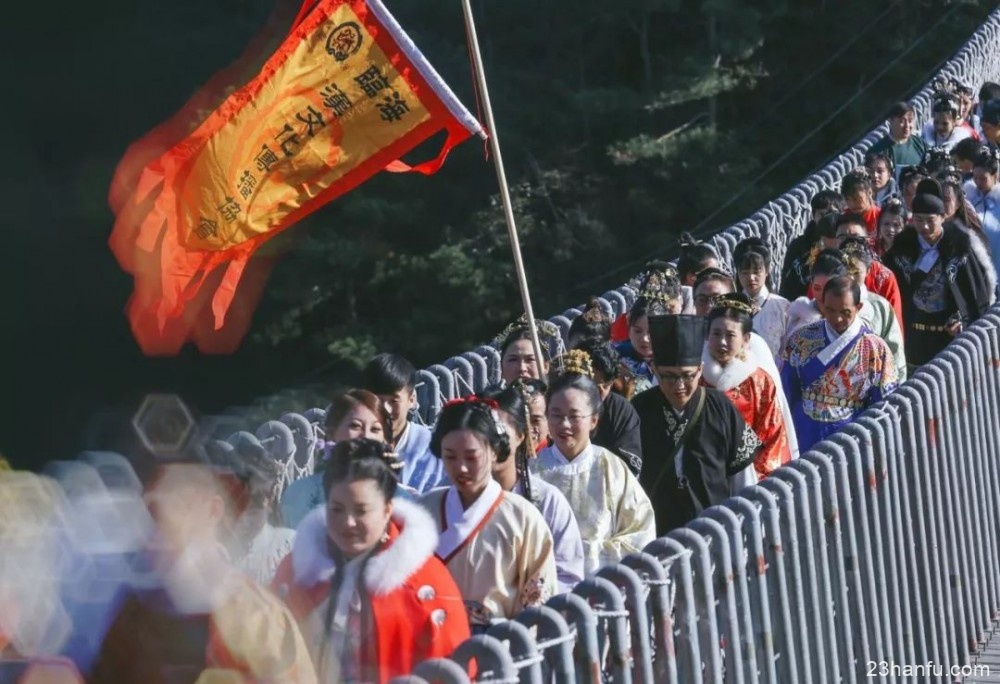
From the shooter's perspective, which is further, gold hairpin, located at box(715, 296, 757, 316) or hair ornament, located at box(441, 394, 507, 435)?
gold hairpin, located at box(715, 296, 757, 316)

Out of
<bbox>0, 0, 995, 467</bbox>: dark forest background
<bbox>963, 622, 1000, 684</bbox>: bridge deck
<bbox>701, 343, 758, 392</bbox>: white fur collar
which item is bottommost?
<bbox>963, 622, 1000, 684</bbox>: bridge deck

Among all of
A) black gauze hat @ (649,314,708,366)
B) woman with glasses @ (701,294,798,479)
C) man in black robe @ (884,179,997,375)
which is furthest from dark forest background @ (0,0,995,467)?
black gauze hat @ (649,314,708,366)

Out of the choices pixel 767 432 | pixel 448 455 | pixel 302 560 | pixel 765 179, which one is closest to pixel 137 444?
pixel 302 560

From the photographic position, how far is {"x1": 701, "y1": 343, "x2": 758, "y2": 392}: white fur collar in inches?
275

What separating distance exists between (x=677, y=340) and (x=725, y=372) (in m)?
0.63

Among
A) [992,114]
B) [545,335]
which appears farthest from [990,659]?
[992,114]

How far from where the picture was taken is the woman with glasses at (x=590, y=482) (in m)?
5.61

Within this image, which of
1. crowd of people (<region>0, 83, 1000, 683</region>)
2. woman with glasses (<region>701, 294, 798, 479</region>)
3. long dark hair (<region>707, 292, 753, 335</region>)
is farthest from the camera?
long dark hair (<region>707, 292, 753, 335</region>)

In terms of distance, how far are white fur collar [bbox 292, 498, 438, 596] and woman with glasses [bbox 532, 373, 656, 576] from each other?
4.00 ft

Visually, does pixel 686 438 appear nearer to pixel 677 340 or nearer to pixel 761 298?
pixel 677 340

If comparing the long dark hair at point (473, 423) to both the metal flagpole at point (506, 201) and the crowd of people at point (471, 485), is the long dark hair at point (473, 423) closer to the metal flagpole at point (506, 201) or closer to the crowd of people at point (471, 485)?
the crowd of people at point (471, 485)

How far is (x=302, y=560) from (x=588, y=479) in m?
1.46

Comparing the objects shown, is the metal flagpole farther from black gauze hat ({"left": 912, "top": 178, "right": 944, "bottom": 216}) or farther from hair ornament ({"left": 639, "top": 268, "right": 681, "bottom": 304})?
black gauze hat ({"left": 912, "top": 178, "right": 944, "bottom": 216})

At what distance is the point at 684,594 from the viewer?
463 centimetres
